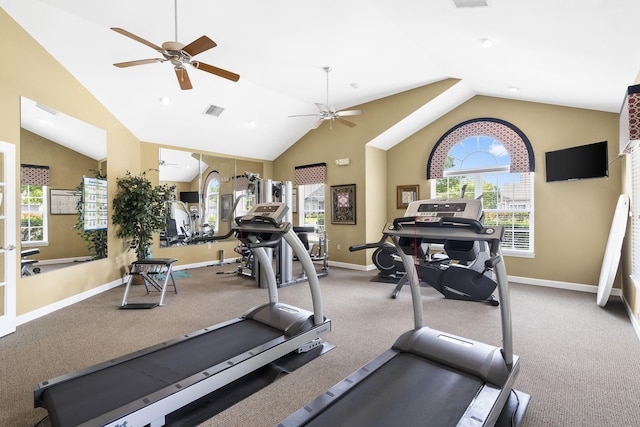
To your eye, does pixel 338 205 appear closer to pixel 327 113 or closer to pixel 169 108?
pixel 327 113

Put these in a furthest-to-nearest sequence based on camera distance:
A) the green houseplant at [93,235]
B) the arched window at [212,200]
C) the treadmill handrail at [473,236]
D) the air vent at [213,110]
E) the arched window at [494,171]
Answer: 1. the arched window at [212,200]
2. the air vent at [213,110]
3. the arched window at [494,171]
4. the green houseplant at [93,235]
5. the treadmill handrail at [473,236]

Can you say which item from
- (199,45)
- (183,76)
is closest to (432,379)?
(199,45)

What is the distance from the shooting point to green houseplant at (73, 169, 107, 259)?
4.62 m

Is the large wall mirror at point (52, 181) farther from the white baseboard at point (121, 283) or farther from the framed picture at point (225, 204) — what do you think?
the framed picture at point (225, 204)

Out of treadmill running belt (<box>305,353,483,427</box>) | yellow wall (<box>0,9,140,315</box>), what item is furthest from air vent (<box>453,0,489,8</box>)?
yellow wall (<box>0,9,140,315</box>)

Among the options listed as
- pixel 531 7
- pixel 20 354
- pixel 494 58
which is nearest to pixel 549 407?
pixel 531 7

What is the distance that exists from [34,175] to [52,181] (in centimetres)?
29

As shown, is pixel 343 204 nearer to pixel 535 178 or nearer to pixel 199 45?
pixel 535 178

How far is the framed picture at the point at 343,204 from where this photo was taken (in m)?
6.89

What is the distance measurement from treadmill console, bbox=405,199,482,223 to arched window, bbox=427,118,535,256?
11.6ft

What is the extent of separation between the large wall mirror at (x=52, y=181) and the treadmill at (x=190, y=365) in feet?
8.39

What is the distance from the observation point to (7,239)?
3.54m

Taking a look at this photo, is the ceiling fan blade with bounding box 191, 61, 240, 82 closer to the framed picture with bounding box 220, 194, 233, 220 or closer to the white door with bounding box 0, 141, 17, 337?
the white door with bounding box 0, 141, 17, 337

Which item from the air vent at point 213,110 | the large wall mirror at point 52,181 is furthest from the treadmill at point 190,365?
the air vent at point 213,110
